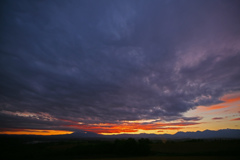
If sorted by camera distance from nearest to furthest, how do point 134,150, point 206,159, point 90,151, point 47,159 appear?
1. point 206,159
2. point 47,159
3. point 134,150
4. point 90,151

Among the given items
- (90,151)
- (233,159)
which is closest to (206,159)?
(233,159)

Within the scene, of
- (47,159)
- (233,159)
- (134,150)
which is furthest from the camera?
(134,150)

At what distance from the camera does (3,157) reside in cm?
3422

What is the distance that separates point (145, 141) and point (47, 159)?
95.6ft

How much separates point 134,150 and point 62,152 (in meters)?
23.7

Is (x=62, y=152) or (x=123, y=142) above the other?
(x=123, y=142)

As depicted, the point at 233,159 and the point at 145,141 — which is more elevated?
the point at 145,141

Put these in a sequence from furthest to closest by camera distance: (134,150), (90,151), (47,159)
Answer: (90,151), (134,150), (47,159)

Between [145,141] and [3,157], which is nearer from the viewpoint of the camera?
[3,157]

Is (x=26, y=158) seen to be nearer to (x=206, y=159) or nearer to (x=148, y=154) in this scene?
(x=148, y=154)

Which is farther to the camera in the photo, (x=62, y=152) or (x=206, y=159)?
(x=62, y=152)

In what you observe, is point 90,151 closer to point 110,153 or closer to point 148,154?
point 110,153

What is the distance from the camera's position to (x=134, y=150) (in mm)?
40250

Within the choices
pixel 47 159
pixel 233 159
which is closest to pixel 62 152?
pixel 47 159
